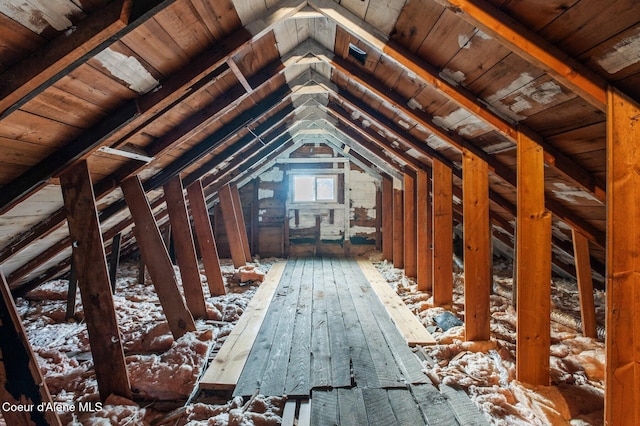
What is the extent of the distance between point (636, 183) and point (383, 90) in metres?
1.54

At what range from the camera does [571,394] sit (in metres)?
1.80

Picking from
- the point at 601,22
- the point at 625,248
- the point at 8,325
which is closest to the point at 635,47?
the point at 601,22

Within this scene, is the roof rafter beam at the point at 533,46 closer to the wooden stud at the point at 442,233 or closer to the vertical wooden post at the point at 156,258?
the wooden stud at the point at 442,233

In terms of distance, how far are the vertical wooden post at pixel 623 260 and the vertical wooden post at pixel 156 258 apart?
2.67m

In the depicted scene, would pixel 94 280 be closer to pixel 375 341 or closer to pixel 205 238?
pixel 205 238

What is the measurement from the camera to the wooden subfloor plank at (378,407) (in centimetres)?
164

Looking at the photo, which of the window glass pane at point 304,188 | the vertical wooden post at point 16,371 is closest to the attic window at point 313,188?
the window glass pane at point 304,188

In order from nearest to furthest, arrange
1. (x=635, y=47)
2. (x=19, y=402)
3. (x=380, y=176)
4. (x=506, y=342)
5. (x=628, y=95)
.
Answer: (x=635, y=47) < (x=628, y=95) < (x=19, y=402) < (x=506, y=342) < (x=380, y=176)

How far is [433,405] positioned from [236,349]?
1.48m

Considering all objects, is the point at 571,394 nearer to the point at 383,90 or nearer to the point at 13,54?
the point at 383,90

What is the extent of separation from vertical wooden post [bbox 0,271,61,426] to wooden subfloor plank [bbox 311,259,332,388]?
138 cm

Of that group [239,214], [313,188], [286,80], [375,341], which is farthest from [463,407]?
[313,188]

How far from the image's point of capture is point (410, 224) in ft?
14.9

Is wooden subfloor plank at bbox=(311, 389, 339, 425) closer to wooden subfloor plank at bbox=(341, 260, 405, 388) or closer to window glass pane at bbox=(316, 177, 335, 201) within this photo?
wooden subfloor plank at bbox=(341, 260, 405, 388)
